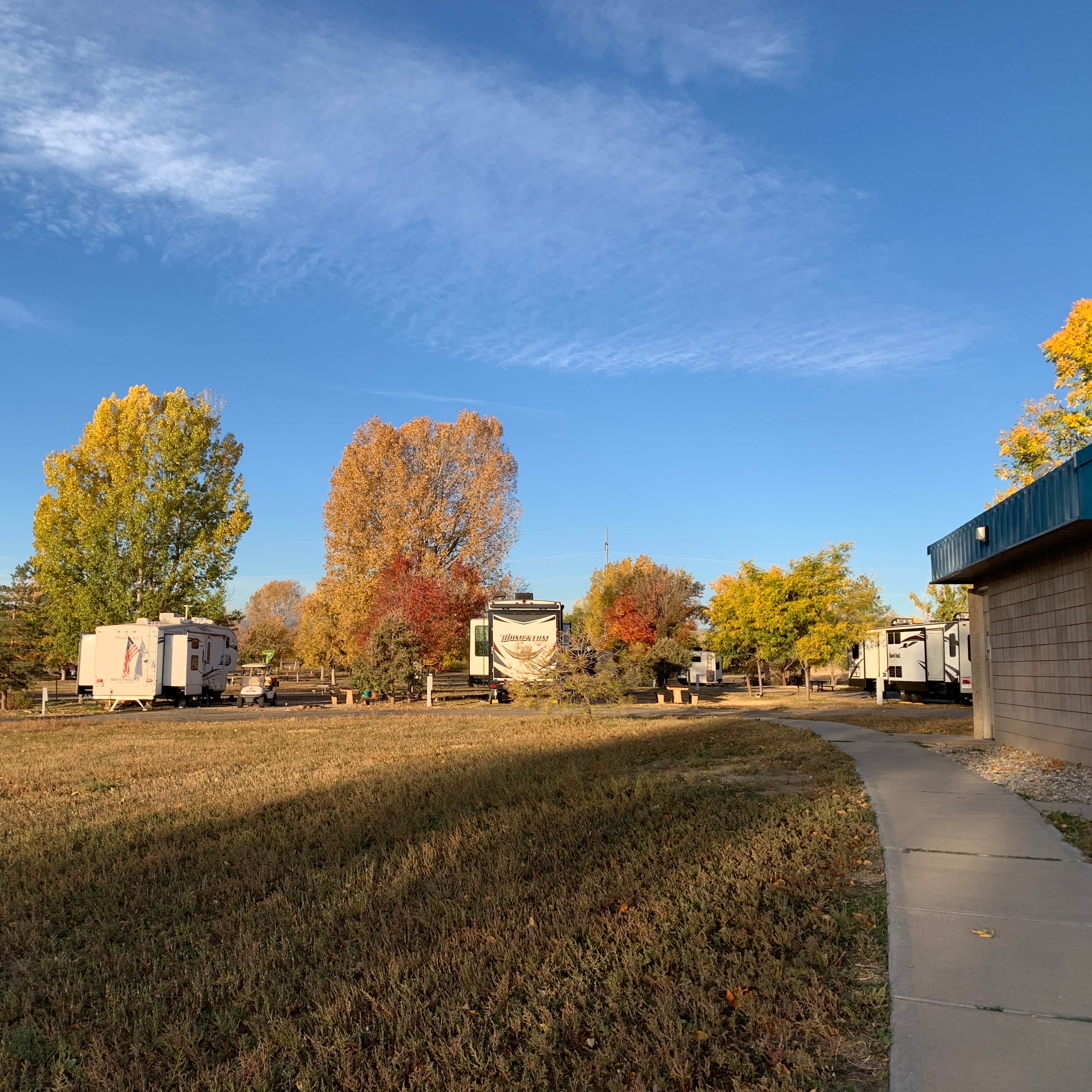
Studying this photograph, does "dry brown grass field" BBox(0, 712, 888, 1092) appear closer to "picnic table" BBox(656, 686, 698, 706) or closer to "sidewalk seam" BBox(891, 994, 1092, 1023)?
"sidewalk seam" BBox(891, 994, 1092, 1023)

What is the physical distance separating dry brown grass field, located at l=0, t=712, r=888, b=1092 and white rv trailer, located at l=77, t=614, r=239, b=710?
18.0m

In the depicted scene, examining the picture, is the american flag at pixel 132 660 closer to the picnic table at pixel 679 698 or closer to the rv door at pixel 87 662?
the rv door at pixel 87 662

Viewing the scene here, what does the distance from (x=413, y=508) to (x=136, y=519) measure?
11.5m

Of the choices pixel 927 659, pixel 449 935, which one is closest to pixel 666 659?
pixel 927 659

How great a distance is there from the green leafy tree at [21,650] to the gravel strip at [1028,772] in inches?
1013

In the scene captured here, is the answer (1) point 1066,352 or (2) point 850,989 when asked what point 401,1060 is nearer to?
(2) point 850,989

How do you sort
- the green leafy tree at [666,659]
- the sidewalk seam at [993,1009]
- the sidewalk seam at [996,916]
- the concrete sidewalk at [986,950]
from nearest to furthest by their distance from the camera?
the concrete sidewalk at [986,950] → the sidewalk seam at [993,1009] → the sidewalk seam at [996,916] → the green leafy tree at [666,659]

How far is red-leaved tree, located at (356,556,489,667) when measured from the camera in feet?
108

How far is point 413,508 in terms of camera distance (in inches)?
1551

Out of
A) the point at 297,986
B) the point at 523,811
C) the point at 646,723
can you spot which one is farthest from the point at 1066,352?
the point at 297,986

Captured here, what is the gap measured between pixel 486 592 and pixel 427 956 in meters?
34.3

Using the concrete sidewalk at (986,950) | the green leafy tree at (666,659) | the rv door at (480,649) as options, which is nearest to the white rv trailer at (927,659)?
the green leafy tree at (666,659)

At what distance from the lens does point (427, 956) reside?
4914mm

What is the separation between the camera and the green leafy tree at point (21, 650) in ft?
89.8
